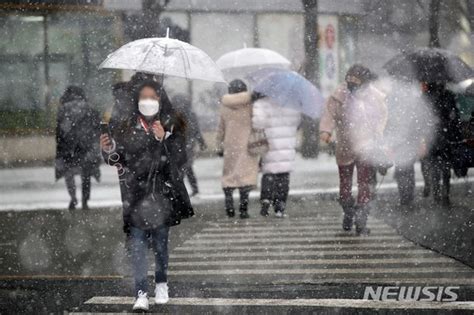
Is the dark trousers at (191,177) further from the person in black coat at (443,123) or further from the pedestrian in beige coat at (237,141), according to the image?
the person in black coat at (443,123)

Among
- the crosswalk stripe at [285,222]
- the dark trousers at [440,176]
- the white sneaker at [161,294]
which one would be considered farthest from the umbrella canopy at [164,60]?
the dark trousers at [440,176]

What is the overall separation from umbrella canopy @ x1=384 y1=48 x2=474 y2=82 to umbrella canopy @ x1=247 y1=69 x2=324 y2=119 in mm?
1170

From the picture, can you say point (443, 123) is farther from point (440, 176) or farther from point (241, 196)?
point (241, 196)

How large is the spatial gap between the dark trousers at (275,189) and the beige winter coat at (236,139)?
20 centimetres

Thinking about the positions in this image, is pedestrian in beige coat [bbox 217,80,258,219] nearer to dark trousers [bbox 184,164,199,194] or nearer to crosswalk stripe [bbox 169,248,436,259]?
dark trousers [bbox 184,164,199,194]

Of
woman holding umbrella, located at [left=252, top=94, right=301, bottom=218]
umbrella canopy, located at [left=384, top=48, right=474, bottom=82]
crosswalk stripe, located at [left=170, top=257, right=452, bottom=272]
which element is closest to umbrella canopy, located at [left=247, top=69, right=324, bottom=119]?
woman holding umbrella, located at [left=252, top=94, right=301, bottom=218]

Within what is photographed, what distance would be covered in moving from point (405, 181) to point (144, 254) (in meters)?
5.74

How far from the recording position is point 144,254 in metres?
5.53

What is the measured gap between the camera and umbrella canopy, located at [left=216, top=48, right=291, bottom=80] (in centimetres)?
1055

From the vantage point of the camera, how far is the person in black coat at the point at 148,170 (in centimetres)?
534

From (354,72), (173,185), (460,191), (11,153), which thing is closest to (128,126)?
(173,185)

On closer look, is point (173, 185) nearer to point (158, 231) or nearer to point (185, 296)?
point (158, 231)

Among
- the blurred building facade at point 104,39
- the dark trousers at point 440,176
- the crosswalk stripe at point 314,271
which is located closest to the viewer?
the crosswalk stripe at point 314,271

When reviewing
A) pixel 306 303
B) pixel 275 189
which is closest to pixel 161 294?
pixel 306 303
